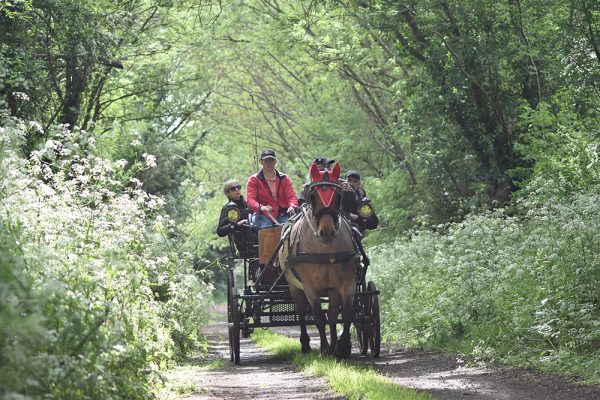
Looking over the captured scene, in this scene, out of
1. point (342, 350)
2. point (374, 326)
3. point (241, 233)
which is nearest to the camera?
point (342, 350)

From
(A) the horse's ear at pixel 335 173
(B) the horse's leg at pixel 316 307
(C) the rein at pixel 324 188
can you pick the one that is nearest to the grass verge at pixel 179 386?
(B) the horse's leg at pixel 316 307

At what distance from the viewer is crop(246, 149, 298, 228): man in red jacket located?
13.9m

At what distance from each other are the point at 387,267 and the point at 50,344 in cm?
1482

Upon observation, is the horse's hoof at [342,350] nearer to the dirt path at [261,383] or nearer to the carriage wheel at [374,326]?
the dirt path at [261,383]

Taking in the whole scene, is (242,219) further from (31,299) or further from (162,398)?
(31,299)

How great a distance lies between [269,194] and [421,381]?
191 inches

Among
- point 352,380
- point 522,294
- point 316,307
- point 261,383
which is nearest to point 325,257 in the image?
point 316,307

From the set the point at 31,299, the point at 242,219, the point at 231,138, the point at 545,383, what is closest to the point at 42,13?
the point at 242,219

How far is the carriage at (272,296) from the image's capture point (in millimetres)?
13227

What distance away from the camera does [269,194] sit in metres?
14.1

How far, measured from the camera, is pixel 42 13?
1509 centimetres

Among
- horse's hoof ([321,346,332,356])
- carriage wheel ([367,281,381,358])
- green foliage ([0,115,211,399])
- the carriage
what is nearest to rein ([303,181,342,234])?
the carriage

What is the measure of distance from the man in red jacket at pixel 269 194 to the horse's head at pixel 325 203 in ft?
7.81

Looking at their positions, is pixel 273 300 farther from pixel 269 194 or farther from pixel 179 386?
pixel 179 386
